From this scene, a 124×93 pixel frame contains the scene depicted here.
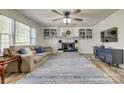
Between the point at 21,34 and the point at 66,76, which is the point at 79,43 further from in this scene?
the point at 66,76

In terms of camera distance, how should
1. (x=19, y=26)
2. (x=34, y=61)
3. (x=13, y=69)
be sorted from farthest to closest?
(x=19, y=26), (x=34, y=61), (x=13, y=69)

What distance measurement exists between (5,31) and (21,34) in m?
1.83

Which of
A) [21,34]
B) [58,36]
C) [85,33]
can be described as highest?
[85,33]

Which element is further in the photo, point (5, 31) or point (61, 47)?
point (61, 47)

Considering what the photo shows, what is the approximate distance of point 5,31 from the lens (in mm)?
6129

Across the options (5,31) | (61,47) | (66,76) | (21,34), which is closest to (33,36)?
(21,34)

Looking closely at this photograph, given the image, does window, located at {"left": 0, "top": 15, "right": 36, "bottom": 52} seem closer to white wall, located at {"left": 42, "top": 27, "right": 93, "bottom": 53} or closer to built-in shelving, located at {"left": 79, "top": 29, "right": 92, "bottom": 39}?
white wall, located at {"left": 42, "top": 27, "right": 93, "bottom": 53}
